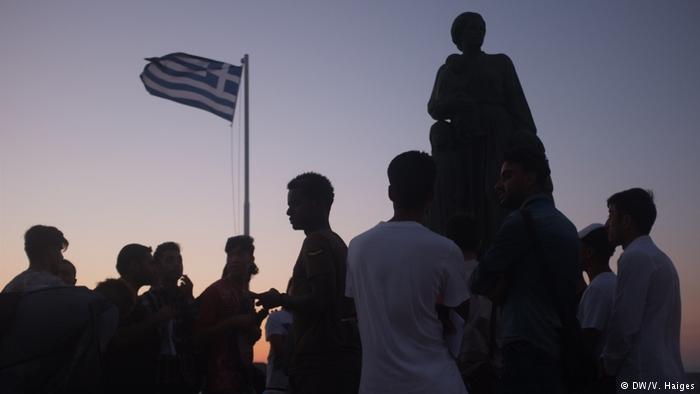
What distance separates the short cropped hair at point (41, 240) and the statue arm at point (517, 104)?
448 cm

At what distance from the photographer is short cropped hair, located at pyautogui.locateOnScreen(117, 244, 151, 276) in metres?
5.83

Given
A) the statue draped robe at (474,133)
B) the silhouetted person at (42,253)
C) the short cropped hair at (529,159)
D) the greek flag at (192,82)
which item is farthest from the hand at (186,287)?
the greek flag at (192,82)

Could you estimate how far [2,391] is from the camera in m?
4.01

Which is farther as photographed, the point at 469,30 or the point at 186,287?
the point at 469,30

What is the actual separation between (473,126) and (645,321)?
12.3 feet

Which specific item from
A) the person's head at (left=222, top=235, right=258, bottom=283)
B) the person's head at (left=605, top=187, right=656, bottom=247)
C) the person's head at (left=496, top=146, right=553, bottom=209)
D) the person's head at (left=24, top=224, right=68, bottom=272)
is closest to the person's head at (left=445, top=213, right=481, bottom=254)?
the person's head at (left=605, top=187, right=656, bottom=247)

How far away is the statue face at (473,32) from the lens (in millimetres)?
8102

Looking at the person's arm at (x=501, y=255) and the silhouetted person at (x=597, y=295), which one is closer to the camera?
the person's arm at (x=501, y=255)

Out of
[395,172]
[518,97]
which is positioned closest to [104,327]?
[395,172]

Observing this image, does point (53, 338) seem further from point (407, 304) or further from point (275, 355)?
point (275, 355)

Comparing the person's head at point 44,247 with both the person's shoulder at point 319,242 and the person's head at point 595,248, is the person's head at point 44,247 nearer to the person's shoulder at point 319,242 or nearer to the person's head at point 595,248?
the person's shoulder at point 319,242

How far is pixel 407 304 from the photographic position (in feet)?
10.8

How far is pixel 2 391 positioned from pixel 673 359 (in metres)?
3.57

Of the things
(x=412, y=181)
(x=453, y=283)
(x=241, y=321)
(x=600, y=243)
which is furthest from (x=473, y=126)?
(x=453, y=283)
